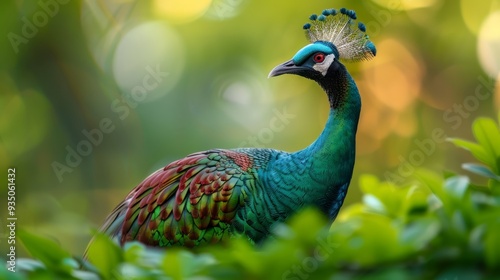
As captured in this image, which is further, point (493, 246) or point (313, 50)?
point (313, 50)

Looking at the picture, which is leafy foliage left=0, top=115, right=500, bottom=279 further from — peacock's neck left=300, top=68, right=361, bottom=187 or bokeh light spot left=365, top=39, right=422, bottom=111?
bokeh light spot left=365, top=39, right=422, bottom=111

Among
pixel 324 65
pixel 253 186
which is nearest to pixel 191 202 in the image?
pixel 253 186

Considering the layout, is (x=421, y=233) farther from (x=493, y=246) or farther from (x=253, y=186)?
(x=253, y=186)

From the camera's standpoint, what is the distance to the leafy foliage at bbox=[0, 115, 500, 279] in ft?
3.57

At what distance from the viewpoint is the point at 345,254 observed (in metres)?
1.11

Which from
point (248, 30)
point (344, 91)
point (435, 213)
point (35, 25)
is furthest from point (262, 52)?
point (435, 213)

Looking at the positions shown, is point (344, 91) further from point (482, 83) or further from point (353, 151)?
point (482, 83)

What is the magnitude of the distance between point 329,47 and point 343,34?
0.57 ft

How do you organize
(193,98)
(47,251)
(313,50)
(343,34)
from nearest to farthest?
(47,251) < (313,50) < (343,34) < (193,98)

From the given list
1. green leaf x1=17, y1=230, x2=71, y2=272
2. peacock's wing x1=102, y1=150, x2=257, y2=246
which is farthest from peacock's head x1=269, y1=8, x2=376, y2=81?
green leaf x1=17, y1=230, x2=71, y2=272

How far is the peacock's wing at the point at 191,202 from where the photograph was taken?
281 centimetres

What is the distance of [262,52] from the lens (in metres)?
7.53

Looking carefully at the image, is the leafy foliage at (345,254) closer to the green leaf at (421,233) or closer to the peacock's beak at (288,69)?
the green leaf at (421,233)

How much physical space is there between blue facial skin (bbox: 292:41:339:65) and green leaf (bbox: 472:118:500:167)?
1525mm
